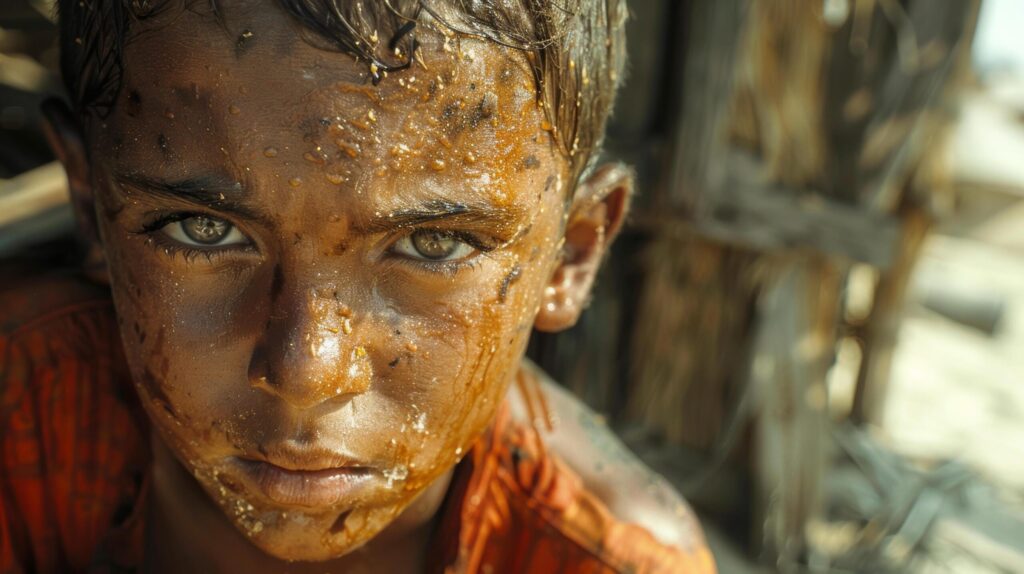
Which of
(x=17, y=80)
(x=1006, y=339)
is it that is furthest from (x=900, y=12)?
(x=1006, y=339)

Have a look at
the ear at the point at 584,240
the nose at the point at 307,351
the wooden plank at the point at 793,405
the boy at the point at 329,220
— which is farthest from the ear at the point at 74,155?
the wooden plank at the point at 793,405

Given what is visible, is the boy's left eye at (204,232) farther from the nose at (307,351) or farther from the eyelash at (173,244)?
the nose at (307,351)

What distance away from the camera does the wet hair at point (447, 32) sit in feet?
3.42

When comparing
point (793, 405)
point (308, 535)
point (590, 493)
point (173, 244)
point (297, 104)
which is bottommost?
point (793, 405)

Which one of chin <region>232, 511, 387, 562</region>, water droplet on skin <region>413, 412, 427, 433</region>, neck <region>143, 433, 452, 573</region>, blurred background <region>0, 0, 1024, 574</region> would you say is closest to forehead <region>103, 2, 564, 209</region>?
water droplet on skin <region>413, 412, 427, 433</region>

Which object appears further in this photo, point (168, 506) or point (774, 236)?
point (774, 236)

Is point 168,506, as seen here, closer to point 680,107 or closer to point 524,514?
point 524,514

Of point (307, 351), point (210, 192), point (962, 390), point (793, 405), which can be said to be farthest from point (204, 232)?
point (962, 390)

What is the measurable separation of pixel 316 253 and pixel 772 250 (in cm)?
176

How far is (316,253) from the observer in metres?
1.09

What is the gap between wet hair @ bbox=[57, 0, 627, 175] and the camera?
1.04 metres

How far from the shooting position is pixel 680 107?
2338mm

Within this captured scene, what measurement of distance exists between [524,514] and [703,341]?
52.7 inches

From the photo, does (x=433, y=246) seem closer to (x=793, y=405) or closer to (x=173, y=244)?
(x=173, y=244)
